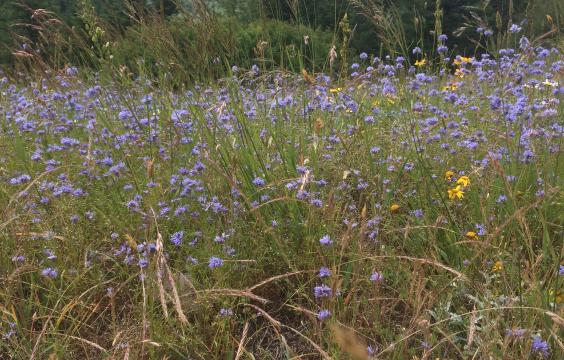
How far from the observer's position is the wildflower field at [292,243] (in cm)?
157

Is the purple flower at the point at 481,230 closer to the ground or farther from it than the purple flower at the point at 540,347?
closer to the ground

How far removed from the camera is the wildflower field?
157cm

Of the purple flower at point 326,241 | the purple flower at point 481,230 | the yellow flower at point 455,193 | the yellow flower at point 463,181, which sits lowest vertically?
the yellow flower at point 455,193

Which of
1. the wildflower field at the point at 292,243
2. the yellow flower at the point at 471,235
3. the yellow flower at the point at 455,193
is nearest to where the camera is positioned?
the wildflower field at the point at 292,243

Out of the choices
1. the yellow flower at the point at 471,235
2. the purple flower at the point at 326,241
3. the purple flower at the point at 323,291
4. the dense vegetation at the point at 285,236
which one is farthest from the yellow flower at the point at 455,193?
the purple flower at the point at 323,291

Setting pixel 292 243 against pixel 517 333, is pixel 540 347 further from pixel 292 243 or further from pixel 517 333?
pixel 292 243

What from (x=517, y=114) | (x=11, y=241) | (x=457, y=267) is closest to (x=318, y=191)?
(x=457, y=267)

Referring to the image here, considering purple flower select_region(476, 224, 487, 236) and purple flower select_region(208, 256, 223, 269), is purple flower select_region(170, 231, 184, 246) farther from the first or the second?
purple flower select_region(476, 224, 487, 236)

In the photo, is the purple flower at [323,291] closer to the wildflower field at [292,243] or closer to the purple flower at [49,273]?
the wildflower field at [292,243]

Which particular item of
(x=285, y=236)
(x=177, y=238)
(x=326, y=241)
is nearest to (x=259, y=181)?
(x=285, y=236)

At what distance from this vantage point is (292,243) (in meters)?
2.10

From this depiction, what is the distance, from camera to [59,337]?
73.5 inches

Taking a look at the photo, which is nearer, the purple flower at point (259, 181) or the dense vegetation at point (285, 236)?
the dense vegetation at point (285, 236)

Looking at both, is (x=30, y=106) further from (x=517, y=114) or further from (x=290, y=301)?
(x=517, y=114)
